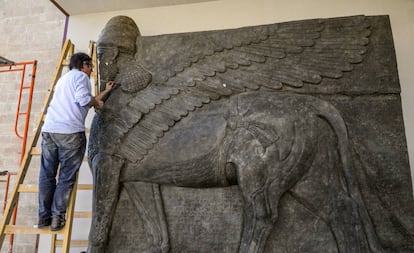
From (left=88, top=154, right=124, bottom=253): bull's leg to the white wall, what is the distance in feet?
4.62

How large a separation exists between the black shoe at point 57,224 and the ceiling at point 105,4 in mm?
1971

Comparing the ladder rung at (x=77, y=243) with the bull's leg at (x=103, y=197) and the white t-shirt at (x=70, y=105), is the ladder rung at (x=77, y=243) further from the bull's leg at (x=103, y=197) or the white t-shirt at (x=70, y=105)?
the white t-shirt at (x=70, y=105)

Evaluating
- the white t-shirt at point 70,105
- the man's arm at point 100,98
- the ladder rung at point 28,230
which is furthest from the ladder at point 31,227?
the man's arm at point 100,98

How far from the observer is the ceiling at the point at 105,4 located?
110 inches

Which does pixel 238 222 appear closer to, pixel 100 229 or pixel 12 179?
pixel 100 229

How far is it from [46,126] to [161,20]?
1.43 meters

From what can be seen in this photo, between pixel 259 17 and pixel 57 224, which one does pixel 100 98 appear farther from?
pixel 259 17

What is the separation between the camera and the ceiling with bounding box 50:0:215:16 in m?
2.80

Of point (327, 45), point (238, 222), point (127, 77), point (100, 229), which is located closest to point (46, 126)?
point (127, 77)

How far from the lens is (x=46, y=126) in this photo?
1965mm

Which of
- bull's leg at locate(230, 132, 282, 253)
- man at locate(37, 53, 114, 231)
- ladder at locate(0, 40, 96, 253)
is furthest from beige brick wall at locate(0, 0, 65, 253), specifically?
bull's leg at locate(230, 132, 282, 253)

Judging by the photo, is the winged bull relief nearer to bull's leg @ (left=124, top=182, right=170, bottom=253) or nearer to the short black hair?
bull's leg @ (left=124, top=182, right=170, bottom=253)

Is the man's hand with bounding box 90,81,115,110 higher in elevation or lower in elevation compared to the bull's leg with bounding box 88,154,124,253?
higher

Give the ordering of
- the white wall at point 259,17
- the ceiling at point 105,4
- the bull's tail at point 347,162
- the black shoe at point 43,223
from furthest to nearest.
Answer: the ceiling at point 105,4
the white wall at point 259,17
the black shoe at point 43,223
the bull's tail at point 347,162
